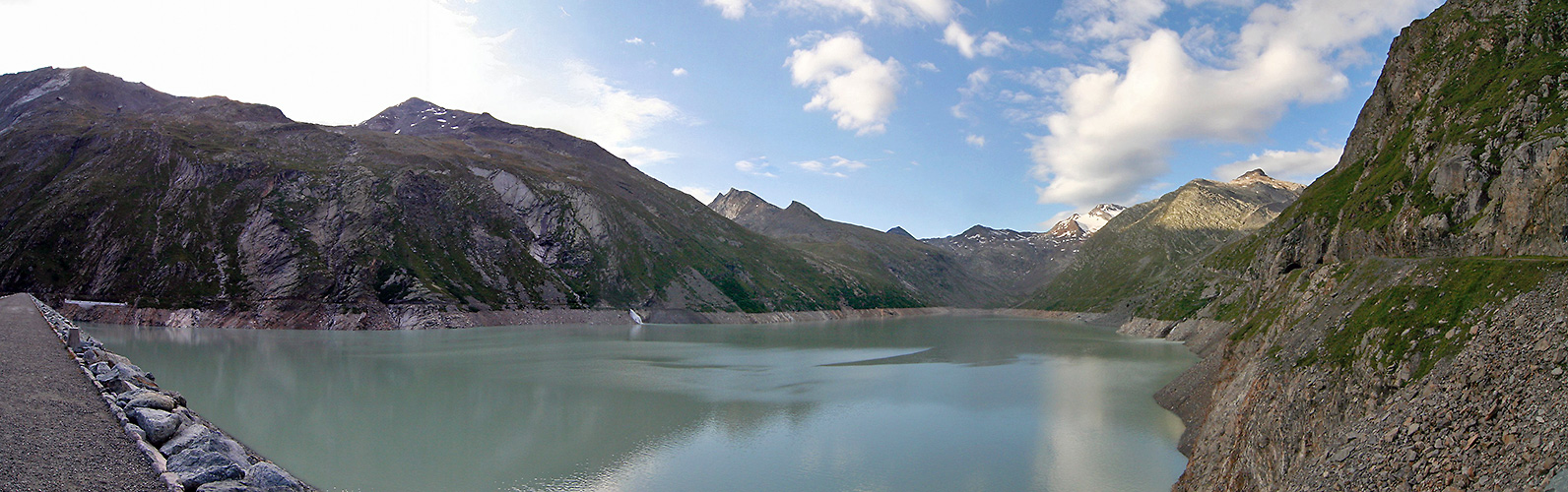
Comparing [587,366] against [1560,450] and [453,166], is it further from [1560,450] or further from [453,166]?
[453,166]

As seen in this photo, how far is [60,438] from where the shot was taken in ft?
54.9

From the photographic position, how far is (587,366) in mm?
63406

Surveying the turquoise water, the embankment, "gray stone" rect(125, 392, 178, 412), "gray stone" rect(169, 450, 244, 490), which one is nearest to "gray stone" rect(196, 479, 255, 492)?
"gray stone" rect(169, 450, 244, 490)

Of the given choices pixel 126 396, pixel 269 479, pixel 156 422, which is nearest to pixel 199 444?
pixel 156 422

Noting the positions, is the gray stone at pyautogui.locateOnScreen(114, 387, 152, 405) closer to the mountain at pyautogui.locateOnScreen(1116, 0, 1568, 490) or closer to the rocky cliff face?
the mountain at pyautogui.locateOnScreen(1116, 0, 1568, 490)

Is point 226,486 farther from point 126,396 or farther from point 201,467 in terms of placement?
point 126,396

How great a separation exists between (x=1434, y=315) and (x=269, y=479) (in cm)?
2902

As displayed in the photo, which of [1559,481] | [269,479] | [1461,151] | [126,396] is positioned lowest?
[269,479]

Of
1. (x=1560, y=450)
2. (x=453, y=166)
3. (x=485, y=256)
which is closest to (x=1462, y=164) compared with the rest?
(x=1560, y=450)

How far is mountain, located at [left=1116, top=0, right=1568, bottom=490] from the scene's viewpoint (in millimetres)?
12766

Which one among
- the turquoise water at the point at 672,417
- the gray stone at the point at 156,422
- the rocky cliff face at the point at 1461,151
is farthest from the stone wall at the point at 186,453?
the rocky cliff face at the point at 1461,151

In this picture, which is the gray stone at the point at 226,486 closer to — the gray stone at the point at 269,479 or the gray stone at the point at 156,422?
the gray stone at the point at 269,479

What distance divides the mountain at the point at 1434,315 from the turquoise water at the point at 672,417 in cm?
584

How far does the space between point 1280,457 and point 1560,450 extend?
7670 millimetres
